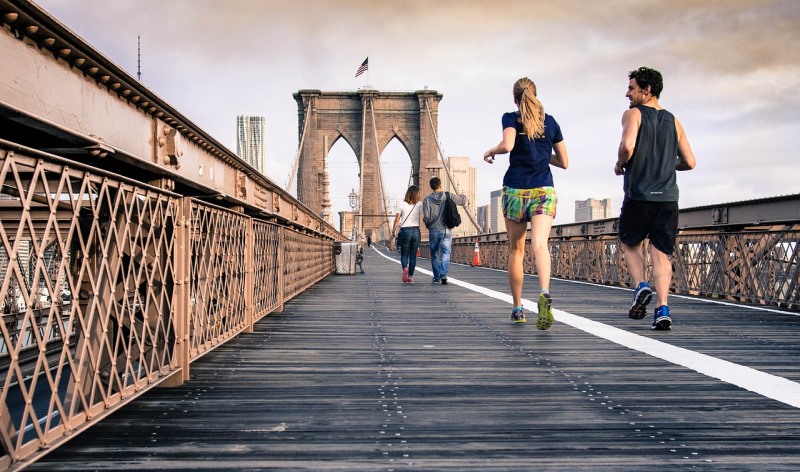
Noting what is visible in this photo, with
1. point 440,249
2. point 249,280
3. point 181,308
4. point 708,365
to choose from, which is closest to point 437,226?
point 440,249

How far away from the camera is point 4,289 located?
4.73 ft

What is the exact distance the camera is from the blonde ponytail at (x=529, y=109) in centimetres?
497

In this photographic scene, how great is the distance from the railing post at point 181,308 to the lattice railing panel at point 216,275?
0.63 feet

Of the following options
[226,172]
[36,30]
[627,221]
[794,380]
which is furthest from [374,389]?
[226,172]

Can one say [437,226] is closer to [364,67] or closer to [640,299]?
[640,299]

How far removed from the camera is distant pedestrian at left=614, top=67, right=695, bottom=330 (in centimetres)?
479

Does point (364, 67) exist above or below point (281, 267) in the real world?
above

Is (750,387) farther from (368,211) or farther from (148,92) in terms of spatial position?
(368,211)

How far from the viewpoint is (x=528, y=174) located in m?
5.00

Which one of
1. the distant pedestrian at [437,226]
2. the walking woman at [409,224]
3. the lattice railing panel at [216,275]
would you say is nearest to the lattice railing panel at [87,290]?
the lattice railing panel at [216,275]

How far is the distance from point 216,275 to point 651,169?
293 centimetres

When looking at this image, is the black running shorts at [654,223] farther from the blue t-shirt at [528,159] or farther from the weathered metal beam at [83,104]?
the weathered metal beam at [83,104]

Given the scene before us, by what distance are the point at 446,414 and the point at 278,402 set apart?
63cm

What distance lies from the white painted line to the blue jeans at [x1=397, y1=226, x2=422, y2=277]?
5.47m
